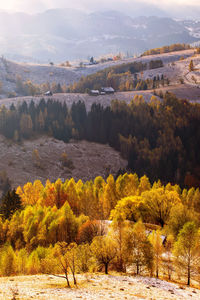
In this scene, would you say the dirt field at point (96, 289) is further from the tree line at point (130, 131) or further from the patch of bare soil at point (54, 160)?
the tree line at point (130, 131)

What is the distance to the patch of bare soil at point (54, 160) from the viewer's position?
141500 millimetres

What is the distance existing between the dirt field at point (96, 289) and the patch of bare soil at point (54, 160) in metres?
95.1

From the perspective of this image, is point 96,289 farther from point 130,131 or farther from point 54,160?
point 130,131

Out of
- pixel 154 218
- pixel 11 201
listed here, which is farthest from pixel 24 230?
pixel 154 218

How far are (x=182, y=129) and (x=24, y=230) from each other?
144 metres

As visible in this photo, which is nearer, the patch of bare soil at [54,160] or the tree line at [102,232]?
the tree line at [102,232]

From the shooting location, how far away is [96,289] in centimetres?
3638

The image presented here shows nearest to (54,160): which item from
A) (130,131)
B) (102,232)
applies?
(130,131)

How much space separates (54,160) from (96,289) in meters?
122

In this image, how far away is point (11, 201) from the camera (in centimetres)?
8275

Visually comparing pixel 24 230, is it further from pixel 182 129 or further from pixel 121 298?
pixel 182 129

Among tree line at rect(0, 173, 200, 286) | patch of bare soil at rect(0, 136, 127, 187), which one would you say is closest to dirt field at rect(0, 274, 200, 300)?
tree line at rect(0, 173, 200, 286)

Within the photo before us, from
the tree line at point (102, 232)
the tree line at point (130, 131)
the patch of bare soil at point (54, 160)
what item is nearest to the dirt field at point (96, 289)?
the tree line at point (102, 232)

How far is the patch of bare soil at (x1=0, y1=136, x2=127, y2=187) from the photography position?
141500mm
